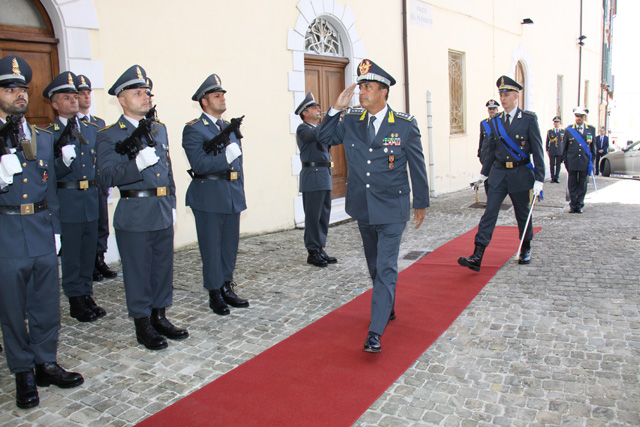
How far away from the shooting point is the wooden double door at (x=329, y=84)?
30.4ft

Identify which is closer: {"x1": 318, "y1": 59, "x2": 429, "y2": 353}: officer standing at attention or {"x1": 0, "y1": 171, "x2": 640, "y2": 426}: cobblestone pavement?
{"x1": 0, "y1": 171, "x2": 640, "y2": 426}: cobblestone pavement

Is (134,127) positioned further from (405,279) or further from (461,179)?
(461,179)

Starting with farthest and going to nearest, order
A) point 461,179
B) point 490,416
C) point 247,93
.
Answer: point 461,179 → point 247,93 → point 490,416

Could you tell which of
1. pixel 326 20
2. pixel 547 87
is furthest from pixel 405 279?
pixel 547 87

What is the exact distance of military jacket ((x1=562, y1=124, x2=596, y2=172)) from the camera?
33.2 feet

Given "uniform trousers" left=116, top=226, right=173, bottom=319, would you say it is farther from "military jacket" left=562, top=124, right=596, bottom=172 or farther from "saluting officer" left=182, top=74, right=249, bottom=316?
"military jacket" left=562, top=124, right=596, bottom=172

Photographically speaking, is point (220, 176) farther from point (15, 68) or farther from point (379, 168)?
point (15, 68)

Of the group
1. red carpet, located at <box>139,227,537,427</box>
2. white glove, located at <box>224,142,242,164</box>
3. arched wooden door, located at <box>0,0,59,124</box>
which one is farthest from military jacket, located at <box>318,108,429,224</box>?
arched wooden door, located at <box>0,0,59,124</box>

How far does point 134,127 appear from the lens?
3863mm

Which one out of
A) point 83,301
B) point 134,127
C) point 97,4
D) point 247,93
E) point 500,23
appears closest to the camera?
point 134,127

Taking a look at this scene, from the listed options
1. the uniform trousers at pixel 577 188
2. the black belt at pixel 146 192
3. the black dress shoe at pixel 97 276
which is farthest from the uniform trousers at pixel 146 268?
the uniform trousers at pixel 577 188

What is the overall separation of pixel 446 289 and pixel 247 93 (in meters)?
4.35

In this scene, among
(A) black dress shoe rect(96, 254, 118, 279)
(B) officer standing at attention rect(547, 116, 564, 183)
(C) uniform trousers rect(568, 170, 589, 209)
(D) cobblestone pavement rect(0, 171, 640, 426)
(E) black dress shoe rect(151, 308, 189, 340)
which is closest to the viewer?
(D) cobblestone pavement rect(0, 171, 640, 426)

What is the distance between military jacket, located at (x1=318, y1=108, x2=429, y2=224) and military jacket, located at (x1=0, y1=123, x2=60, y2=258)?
1873mm
